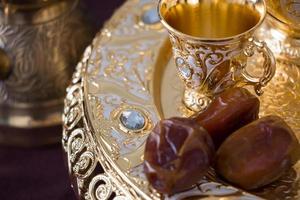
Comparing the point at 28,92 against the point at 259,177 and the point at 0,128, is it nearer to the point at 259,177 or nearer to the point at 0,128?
the point at 0,128

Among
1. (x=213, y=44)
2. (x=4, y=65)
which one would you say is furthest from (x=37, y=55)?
(x=213, y=44)

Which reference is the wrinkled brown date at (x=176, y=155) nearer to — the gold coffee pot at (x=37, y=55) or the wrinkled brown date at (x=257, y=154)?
the wrinkled brown date at (x=257, y=154)

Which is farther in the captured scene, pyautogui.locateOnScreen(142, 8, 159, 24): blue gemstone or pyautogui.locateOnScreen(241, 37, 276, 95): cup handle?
pyautogui.locateOnScreen(142, 8, 159, 24): blue gemstone

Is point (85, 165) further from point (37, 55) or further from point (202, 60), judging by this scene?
point (37, 55)

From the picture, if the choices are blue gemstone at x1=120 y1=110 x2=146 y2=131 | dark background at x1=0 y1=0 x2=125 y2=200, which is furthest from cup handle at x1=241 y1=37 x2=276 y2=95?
dark background at x1=0 y1=0 x2=125 y2=200

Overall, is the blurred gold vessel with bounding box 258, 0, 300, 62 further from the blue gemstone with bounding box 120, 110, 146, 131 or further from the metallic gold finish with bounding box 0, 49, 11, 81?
the metallic gold finish with bounding box 0, 49, 11, 81

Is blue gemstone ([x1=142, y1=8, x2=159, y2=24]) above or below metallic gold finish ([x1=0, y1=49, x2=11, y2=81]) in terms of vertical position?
above
